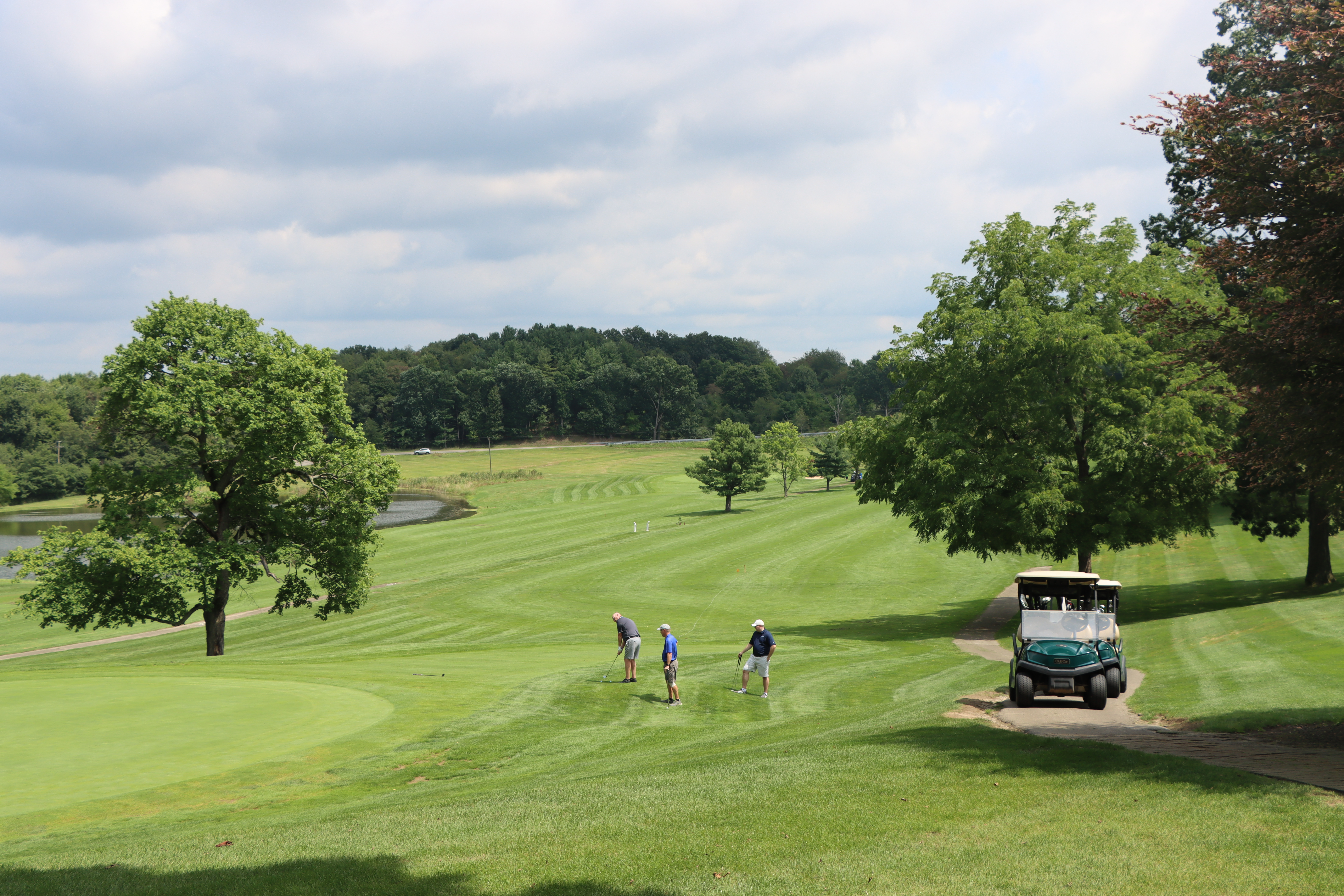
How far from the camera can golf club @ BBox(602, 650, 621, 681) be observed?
22172 mm

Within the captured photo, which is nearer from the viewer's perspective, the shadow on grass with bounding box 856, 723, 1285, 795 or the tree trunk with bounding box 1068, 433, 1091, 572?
the shadow on grass with bounding box 856, 723, 1285, 795

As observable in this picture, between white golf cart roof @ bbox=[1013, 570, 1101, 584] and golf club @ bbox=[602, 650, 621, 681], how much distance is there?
9469mm

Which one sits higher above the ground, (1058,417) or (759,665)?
(1058,417)

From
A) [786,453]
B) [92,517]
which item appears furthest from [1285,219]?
[92,517]

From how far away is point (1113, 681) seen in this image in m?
17.6

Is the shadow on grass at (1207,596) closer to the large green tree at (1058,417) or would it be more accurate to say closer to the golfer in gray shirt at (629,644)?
the large green tree at (1058,417)

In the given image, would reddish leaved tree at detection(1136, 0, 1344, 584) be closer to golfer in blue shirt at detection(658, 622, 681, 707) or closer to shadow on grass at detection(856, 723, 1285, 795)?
shadow on grass at detection(856, 723, 1285, 795)

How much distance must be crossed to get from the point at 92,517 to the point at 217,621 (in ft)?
284

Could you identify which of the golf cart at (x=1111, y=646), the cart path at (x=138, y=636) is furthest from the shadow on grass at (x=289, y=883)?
the cart path at (x=138, y=636)

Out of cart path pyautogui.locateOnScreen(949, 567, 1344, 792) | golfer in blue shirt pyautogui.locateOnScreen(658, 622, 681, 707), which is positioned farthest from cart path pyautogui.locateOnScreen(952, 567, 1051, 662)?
golfer in blue shirt pyautogui.locateOnScreen(658, 622, 681, 707)

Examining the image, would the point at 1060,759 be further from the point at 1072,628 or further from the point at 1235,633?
the point at 1235,633

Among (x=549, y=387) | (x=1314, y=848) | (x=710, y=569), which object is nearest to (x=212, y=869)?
(x=1314, y=848)

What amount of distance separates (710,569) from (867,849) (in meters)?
43.6

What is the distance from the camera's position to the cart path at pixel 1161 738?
11250 mm
